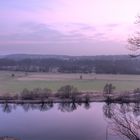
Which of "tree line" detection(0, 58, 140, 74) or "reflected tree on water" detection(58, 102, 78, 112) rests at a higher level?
"tree line" detection(0, 58, 140, 74)

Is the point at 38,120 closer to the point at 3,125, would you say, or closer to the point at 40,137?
the point at 3,125

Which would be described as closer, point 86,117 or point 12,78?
point 86,117

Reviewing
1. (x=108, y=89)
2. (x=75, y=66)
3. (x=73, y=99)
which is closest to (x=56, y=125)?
(x=73, y=99)

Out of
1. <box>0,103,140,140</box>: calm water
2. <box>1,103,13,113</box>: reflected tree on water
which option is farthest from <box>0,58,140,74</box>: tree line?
<box>0,103,140,140</box>: calm water

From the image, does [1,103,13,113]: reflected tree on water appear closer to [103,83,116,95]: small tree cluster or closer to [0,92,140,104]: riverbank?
[0,92,140,104]: riverbank

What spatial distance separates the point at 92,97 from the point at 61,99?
2030mm

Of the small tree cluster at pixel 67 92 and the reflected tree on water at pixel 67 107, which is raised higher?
the small tree cluster at pixel 67 92

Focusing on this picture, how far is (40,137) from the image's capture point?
10.7m

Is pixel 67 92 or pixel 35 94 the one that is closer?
pixel 35 94

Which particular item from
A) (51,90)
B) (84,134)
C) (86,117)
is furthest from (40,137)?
(51,90)

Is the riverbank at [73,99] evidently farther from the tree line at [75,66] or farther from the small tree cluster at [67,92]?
the tree line at [75,66]

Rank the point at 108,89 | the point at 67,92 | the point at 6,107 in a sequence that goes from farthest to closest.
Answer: the point at 108,89 → the point at 67,92 → the point at 6,107

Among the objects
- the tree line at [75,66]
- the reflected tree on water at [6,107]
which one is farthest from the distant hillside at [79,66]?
the reflected tree on water at [6,107]

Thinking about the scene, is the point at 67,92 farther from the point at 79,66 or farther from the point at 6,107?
the point at 79,66
